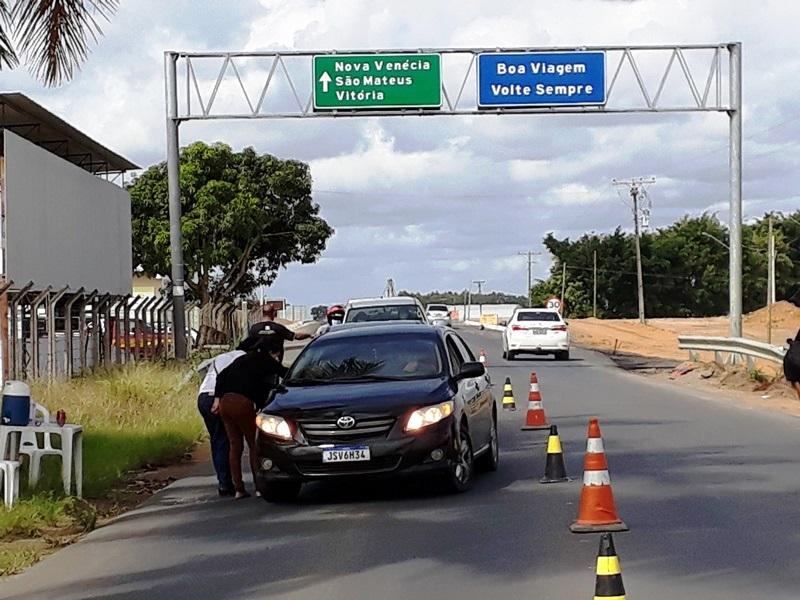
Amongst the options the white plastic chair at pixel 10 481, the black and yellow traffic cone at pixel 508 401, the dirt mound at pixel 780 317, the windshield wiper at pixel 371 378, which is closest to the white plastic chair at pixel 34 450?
the white plastic chair at pixel 10 481

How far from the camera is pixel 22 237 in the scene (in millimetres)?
29000

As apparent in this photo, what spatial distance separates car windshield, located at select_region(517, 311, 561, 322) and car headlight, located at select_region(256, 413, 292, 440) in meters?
27.8

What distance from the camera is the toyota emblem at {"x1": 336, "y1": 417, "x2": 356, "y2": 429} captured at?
11219mm

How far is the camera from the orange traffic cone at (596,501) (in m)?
9.02

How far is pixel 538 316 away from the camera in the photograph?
3916 cm

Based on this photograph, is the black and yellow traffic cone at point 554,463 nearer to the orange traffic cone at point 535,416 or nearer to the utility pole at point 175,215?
the orange traffic cone at point 535,416

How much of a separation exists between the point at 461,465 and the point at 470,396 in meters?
0.97

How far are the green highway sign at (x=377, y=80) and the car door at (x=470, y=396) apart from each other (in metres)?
16.0

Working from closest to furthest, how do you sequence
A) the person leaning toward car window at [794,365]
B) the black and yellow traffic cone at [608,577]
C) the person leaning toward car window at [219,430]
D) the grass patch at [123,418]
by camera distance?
the black and yellow traffic cone at [608,577] < the person leaning toward car window at [794,365] < the person leaning toward car window at [219,430] < the grass patch at [123,418]

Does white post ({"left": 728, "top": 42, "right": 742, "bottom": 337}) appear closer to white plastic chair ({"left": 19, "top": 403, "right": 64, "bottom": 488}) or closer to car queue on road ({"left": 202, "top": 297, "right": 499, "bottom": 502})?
car queue on road ({"left": 202, "top": 297, "right": 499, "bottom": 502})

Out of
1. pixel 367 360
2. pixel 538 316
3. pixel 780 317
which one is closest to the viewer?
pixel 367 360

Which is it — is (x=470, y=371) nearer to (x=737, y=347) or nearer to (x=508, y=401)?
(x=508, y=401)

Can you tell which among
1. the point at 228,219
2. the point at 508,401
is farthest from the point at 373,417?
the point at 228,219

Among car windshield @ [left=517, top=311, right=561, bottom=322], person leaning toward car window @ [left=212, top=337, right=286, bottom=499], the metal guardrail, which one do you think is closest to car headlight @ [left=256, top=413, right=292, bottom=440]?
person leaning toward car window @ [left=212, top=337, right=286, bottom=499]
